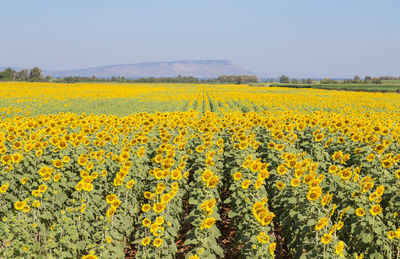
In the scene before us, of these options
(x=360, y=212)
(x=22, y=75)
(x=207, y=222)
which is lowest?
(x=207, y=222)

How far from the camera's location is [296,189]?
497 centimetres

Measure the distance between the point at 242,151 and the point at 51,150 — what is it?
488cm

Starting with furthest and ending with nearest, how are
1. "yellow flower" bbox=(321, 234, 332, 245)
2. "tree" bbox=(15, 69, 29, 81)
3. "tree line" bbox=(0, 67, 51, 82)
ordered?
"tree" bbox=(15, 69, 29, 81)
"tree line" bbox=(0, 67, 51, 82)
"yellow flower" bbox=(321, 234, 332, 245)

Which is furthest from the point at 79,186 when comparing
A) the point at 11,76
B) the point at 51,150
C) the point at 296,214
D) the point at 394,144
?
the point at 11,76

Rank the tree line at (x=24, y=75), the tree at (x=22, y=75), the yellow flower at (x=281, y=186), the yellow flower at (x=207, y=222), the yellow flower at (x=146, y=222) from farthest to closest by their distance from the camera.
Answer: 1. the tree at (x=22, y=75)
2. the tree line at (x=24, y=75)
3. the yellow flower at (x=281, y=186)
4. the yellow flower at (x=146, y=222)
5. the yellow flower at (x=207, y=222)

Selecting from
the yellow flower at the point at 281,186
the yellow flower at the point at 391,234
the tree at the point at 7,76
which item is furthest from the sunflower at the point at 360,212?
the tree at the point at 7,76

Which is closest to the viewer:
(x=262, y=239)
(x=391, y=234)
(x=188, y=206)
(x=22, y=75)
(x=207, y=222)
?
(x=262, y=239)

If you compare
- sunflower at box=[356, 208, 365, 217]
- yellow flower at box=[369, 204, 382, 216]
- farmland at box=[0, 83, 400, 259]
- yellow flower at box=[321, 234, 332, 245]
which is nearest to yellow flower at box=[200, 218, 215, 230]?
farmland at box=[0, 83, 400, 259]

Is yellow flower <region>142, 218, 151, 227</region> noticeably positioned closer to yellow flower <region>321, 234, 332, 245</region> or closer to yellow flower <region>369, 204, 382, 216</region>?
yellow flower <region>321, 234, 332, 245</region>

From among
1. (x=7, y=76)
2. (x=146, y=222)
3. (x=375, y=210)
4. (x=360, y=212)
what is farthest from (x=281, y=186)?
(x=7, y=76)

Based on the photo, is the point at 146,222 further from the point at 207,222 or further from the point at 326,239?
the point at 326,239

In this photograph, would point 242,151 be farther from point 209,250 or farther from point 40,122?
point 40,122

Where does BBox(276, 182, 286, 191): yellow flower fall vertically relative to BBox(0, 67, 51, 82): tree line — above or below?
below

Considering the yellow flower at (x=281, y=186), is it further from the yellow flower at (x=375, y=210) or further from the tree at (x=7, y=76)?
the tree at (x=7, y=76)
